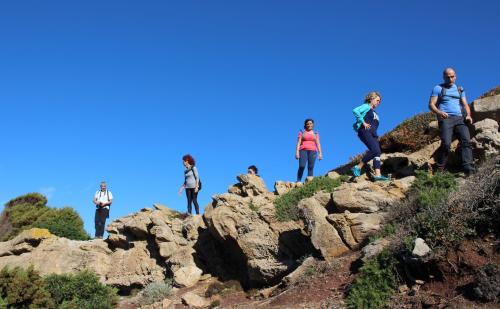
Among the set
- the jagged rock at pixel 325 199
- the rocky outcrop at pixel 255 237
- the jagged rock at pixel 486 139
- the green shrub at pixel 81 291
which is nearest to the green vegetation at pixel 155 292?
the green shrub at pixel 81 291

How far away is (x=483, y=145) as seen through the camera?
1077 centimetres

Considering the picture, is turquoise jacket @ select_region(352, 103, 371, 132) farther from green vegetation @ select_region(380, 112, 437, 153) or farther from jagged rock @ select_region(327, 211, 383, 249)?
green vegetation @ select_region(380, 112, 437, 153)

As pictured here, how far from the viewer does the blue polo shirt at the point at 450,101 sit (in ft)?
32.1

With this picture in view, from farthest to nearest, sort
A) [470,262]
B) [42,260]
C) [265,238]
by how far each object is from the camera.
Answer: [42,260] < [265,238] < [470,262]

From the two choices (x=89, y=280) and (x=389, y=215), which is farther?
(x=89, y=280)

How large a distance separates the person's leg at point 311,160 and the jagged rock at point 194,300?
5186 millimetres

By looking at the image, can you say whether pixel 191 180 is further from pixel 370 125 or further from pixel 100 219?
pixel 370 125

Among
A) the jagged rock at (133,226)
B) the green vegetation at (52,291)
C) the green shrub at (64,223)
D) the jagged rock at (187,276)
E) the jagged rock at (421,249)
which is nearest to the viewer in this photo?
the jagged rock at (421,249)

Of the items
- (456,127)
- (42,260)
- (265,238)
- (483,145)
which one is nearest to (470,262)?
(456,127)

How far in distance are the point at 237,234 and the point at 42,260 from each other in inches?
337

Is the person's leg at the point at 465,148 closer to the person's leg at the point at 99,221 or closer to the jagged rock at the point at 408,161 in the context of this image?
the jagged rock at the point at 408,161

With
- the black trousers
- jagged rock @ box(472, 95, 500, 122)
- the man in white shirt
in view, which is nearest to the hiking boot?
jagged rock @ box(472, 95, 500, 122)

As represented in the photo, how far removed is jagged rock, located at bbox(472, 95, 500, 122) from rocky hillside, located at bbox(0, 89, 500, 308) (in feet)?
0.08

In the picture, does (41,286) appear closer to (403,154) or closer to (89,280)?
(89,280)
